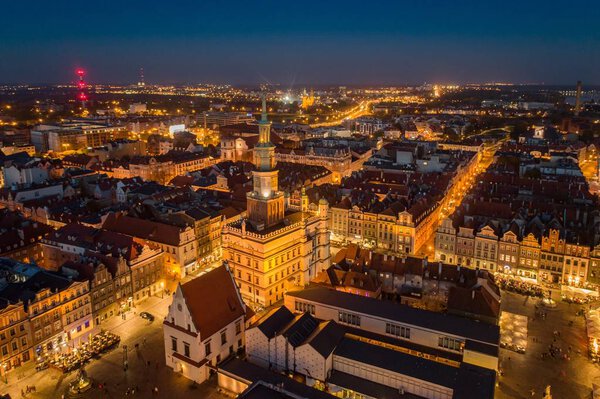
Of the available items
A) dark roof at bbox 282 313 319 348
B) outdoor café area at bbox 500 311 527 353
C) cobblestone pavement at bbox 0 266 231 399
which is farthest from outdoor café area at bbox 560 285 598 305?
cobblestone pavement at bbox 0 266 231 399

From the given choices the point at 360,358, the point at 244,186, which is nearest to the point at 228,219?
the point at 244,186

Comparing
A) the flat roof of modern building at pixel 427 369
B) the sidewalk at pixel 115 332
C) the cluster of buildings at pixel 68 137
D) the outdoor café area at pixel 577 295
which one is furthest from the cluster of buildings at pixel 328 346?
the cluster of buildings at pixel 68 137

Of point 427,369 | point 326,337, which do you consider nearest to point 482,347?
point 427,369

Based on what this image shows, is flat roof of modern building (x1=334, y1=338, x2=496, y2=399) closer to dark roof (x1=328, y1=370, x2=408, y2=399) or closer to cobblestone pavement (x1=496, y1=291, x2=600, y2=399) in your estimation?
dark roof (x1=328, y1=370, x2=408, y2=399)

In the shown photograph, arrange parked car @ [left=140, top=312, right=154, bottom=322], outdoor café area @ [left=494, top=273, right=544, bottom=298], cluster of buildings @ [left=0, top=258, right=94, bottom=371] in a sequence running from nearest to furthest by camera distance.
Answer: cluster of buildings @ [left=0, top=258, right=94, bottom=371]
parked car @ [left=140, top=312, right=154, bottom=322]
outdoor café area @ [left=494, top=273, right=544, bottom=298]

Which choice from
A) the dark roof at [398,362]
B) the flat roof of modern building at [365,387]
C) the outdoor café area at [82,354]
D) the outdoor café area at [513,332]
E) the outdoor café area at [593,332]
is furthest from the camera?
the outdoor café area at [513,332]

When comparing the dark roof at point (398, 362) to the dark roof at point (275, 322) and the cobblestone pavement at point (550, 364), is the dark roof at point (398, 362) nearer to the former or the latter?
the dark roof at point (275, 322)

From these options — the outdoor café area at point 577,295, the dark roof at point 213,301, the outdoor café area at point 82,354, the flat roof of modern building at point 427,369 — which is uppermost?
the dark roof at point 213,301
